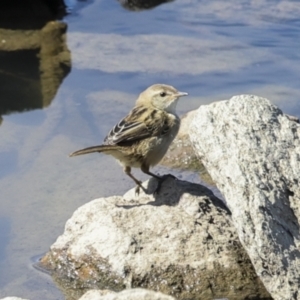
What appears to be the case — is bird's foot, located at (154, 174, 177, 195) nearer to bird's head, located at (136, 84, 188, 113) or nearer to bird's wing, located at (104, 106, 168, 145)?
bird's wing, located at (104, 106, 168, 145)

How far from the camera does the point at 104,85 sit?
10.9 meters

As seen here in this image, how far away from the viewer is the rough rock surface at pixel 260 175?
5.68 meters

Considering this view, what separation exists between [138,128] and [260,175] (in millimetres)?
1679

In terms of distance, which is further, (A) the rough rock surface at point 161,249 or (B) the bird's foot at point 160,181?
(B) the bird's foot at point 160,181

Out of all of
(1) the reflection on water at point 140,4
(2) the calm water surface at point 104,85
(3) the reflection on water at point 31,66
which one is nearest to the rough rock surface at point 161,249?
(2) the calm water surface at point 104,85

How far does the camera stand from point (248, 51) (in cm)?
1163

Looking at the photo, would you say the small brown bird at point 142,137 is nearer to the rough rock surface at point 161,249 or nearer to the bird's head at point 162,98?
the bird's head at point 162,98

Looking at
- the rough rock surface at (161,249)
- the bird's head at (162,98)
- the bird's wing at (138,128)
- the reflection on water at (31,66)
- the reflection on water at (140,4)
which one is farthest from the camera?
the reflection on water at (140,4)

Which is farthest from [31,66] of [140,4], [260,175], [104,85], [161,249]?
[260,175]

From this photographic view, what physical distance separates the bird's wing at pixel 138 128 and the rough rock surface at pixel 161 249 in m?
0.50

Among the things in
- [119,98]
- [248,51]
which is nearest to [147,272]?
[119,98]

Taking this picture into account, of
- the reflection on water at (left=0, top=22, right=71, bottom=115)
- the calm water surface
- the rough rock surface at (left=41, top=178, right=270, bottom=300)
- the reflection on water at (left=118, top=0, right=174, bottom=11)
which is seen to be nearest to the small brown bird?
the rough rock surface at (left=41, top=178, right=270, bottom=300)

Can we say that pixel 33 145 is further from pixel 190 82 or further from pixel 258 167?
pixel 258 167

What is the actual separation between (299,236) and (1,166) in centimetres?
390
